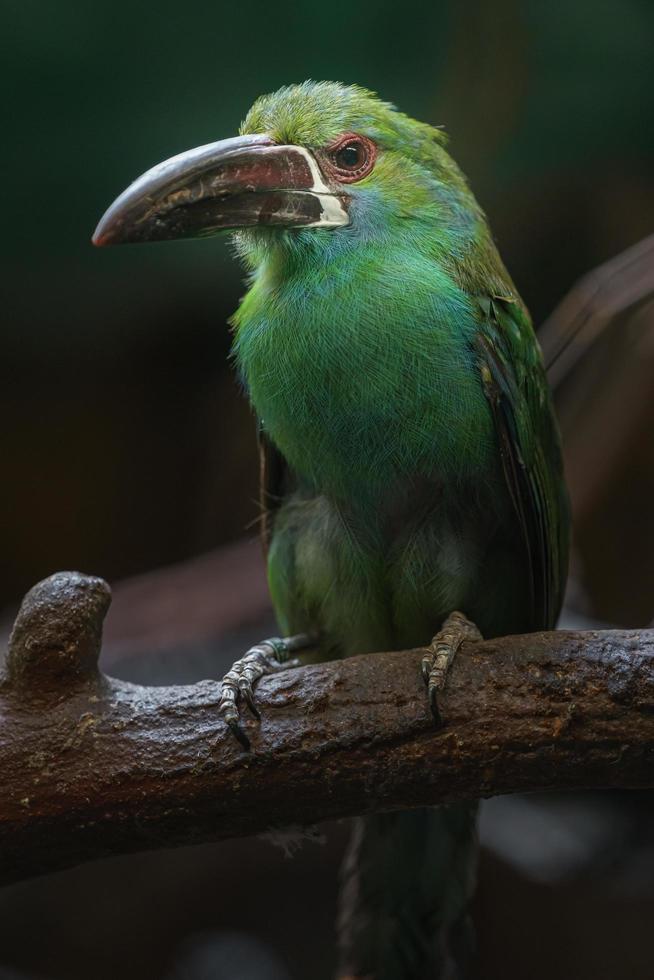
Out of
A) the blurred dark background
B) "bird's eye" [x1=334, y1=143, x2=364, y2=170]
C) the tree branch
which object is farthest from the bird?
the blurred dark background

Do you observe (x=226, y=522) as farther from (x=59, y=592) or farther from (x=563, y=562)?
(x=59, y=592)

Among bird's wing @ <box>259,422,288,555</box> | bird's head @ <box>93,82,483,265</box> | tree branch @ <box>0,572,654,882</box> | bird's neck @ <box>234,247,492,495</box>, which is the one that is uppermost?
bird's head @ <box>93,82,483,265</box>

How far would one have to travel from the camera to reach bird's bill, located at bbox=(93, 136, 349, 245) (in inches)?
99.8

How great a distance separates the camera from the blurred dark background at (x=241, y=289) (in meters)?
3.83

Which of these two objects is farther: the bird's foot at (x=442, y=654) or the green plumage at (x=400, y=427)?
the green plumage at (x=400, y=427)

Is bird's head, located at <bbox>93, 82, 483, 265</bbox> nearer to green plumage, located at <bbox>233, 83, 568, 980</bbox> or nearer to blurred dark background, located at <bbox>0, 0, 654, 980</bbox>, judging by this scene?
green plumage, located at <bbox>233, 83, 568, 980</bbox>

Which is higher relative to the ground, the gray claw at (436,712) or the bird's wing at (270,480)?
the bird's wing at (270,480)

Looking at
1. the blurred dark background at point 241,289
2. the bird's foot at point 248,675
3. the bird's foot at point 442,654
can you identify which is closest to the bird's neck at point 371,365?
the bird's foot at point 442,654

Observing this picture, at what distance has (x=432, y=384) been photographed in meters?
2.68

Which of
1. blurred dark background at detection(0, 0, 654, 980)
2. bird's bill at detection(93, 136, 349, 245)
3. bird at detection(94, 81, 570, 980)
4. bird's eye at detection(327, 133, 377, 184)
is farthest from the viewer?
blurred dark background at detection(0, 0, 654, 980)

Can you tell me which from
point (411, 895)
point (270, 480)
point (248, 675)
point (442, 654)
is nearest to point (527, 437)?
point (442, 654)

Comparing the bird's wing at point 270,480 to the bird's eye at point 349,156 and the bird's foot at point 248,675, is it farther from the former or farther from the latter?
the bird's eye at point 349,156

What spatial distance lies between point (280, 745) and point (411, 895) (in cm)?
98

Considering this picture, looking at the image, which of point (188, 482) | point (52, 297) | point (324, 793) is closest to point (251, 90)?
point (52, 297)
